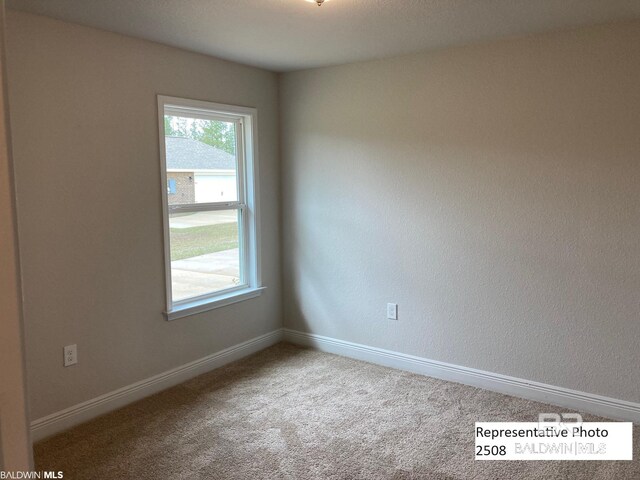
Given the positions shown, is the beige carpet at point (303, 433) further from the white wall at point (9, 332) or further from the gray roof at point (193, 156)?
the white wall at point (9, 332)

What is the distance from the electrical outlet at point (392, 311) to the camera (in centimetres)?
377

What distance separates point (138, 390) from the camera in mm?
3262

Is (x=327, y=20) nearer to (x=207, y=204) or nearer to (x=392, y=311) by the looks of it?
(x=207, y=204)

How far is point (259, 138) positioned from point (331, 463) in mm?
2486

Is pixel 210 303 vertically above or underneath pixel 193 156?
underneath

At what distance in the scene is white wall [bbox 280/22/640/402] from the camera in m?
2.89

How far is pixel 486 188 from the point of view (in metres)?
3.29

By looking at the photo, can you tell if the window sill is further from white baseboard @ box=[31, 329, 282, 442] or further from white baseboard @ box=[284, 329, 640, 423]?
white baseboard @ box=[284, 329, 640, 423]

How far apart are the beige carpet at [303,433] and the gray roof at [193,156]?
1493mm

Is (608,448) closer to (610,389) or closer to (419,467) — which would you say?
(610,389)

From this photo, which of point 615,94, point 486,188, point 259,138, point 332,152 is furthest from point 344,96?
point 615,94

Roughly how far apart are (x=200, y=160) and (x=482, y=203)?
197 cm

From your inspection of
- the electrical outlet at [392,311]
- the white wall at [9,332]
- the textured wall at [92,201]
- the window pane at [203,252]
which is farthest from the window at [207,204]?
the white wall at [9,332]

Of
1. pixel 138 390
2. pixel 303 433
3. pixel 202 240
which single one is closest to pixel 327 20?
pixel 202 240
